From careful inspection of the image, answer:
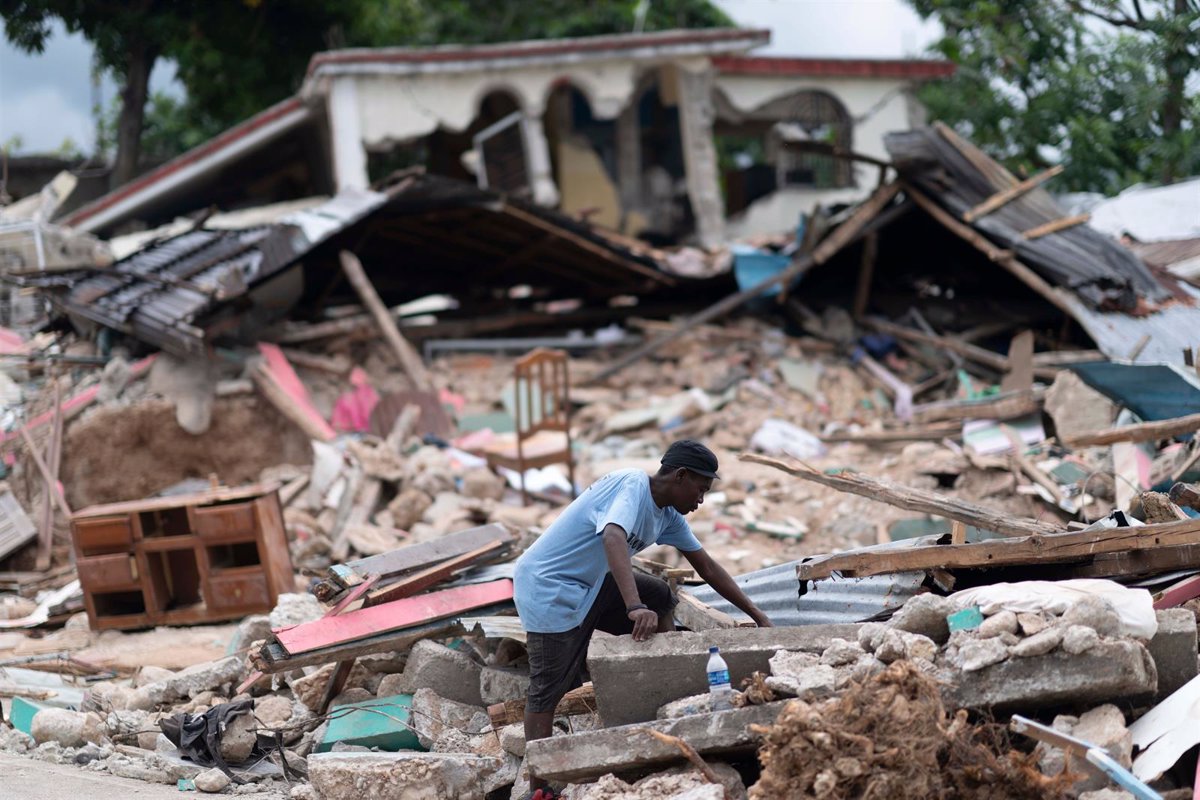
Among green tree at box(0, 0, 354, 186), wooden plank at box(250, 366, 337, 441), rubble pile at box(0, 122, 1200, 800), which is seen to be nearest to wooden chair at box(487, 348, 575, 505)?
rubble pile at box(0, 122, 1200, 800)

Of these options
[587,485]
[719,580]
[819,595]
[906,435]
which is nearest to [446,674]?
[719,580]

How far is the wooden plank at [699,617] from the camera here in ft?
17.4

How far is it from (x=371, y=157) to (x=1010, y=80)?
1149cm

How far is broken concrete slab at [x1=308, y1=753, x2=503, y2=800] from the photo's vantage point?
15.7 feet

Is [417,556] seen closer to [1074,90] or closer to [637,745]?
[637,745]

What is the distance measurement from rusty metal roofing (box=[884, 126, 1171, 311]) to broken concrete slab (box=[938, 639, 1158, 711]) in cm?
850

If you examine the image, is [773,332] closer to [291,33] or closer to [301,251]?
[301,251]

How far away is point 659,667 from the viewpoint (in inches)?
177

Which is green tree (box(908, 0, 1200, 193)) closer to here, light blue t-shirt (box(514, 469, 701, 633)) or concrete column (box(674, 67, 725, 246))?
concrete column (box(674, 67, 725, 246))

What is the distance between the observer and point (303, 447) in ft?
38.6

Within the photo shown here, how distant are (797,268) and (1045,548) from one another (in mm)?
9708

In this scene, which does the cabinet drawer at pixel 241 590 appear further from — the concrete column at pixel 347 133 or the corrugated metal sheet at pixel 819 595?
the concrete column at pixel 347 133

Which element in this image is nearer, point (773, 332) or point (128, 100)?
point (773, 332)

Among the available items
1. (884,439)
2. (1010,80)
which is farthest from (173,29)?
(884,439)
